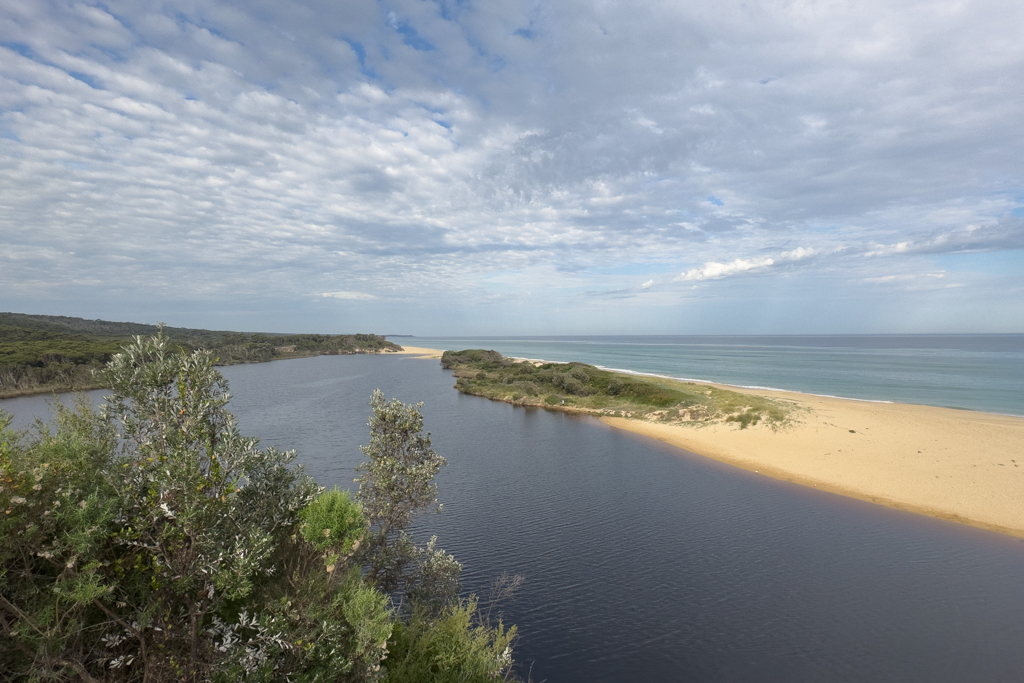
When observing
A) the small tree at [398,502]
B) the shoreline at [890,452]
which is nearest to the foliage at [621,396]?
the shoreline at [890,452]

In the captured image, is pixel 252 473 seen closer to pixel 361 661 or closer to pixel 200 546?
pixel 200 546

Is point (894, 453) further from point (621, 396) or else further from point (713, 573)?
point (621, 396)

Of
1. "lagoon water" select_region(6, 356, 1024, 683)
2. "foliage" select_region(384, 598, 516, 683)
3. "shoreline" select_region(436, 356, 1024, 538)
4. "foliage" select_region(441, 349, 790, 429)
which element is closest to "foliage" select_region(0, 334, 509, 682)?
"foliage" select_region(384, 598, 516, 683)

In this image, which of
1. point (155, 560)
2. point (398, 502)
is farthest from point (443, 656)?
point (155, 560)

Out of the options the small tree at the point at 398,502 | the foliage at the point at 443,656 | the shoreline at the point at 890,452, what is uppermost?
the small tree at the point at 398,502

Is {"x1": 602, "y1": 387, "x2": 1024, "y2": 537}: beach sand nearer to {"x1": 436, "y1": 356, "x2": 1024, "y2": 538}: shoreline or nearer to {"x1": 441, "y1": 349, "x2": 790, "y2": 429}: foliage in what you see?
{"x1": 436, "y1": 356, "x2": 1024, "y2": 538}: shoreline

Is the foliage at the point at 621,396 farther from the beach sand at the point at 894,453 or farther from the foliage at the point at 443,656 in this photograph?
the foliage at the point at 443,656

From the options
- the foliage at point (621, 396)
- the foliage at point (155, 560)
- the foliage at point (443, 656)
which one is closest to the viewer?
the foliage at point (155, 560)

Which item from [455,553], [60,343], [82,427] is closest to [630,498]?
[455,553]
